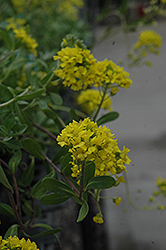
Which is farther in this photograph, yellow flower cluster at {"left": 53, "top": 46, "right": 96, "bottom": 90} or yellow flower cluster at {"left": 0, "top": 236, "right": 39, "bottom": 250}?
yellow flower cluster at {"left": 53, "top": 46, "right": 96, "bottom": 90}

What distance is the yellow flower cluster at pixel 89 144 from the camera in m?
0.33

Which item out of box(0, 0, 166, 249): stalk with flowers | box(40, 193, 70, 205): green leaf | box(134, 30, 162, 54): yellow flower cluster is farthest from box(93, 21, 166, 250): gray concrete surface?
box(40, 193, 70, 205): green leaf

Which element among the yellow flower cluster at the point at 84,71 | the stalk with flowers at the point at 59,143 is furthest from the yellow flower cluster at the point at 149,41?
the yellow flower cluster at the point at 84,71

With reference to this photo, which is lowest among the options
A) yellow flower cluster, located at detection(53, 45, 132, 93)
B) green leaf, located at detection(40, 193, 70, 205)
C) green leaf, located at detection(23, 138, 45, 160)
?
green leaf, located at detection(40, 193, 70, 205)

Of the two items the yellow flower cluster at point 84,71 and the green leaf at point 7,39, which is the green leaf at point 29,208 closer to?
the yellow flower cluster at point 84,71

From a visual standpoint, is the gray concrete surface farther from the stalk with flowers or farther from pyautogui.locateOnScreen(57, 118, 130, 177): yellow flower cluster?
pyautogui.locateOnScreen(57, 118, 130, 177): yellow flower cluster

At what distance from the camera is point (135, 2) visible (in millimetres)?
2166

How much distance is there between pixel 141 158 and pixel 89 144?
0.74 meters

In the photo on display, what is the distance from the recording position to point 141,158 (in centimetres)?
104

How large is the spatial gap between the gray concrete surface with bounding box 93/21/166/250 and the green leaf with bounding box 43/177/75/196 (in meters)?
0.37

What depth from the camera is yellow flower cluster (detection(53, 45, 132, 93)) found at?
0.48 m

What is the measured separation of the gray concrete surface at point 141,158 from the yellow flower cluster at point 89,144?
0.38 metres

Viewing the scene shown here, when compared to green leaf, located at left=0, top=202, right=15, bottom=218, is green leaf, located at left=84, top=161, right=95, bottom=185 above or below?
above

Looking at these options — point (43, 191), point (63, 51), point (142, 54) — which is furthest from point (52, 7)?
point (43, 191)
